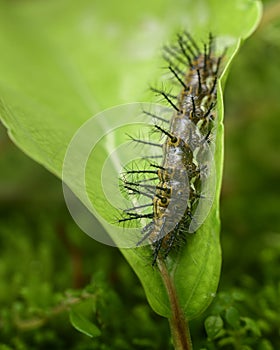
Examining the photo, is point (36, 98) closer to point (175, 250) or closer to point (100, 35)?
point (100, 35)

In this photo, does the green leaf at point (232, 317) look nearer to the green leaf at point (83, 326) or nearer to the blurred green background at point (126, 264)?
the blurred green background at point (126, 264)

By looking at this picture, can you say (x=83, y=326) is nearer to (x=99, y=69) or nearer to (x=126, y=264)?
(x=126, y=264)

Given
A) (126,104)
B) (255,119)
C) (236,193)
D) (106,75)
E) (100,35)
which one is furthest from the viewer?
(255,119)

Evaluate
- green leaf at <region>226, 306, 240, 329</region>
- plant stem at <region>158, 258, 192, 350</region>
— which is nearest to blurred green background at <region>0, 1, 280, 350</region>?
green leaf at <region>226, 306, 240, 329</region>

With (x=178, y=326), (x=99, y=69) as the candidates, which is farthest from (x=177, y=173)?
(x=99, y=69)

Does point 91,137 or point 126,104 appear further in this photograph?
point 126,104

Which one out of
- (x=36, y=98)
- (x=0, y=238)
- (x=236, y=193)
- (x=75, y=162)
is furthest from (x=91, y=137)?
(x=236, y=193)
